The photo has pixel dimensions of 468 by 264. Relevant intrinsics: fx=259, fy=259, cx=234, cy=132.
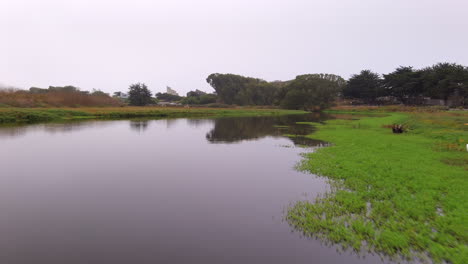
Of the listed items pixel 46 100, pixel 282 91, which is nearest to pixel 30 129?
pixel 46 100

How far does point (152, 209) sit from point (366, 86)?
114 meters

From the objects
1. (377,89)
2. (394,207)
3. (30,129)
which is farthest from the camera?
(377,89)

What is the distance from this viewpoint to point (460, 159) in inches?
613

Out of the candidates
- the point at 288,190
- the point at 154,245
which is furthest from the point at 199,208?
the point at 288,190

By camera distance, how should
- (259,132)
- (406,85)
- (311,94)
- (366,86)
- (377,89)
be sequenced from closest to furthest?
(259,132) → (406,85) → (311,94) → (377,89) → (366,86)

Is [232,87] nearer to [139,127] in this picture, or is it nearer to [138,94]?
[138,94]

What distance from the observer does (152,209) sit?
10.1 m

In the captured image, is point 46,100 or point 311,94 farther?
point 311,94

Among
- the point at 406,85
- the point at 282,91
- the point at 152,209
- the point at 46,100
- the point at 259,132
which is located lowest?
the point at 152,209

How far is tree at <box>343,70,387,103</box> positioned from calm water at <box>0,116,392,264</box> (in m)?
101

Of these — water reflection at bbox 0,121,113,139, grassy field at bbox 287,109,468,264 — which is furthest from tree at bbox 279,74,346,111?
grassy field at bbox 287,109,468,264

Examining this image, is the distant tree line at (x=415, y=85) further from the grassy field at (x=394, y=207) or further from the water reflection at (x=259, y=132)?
the grassy field at (x=394, y=207)

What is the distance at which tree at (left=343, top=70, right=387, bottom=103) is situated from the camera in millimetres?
104688

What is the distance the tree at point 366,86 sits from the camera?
105m
